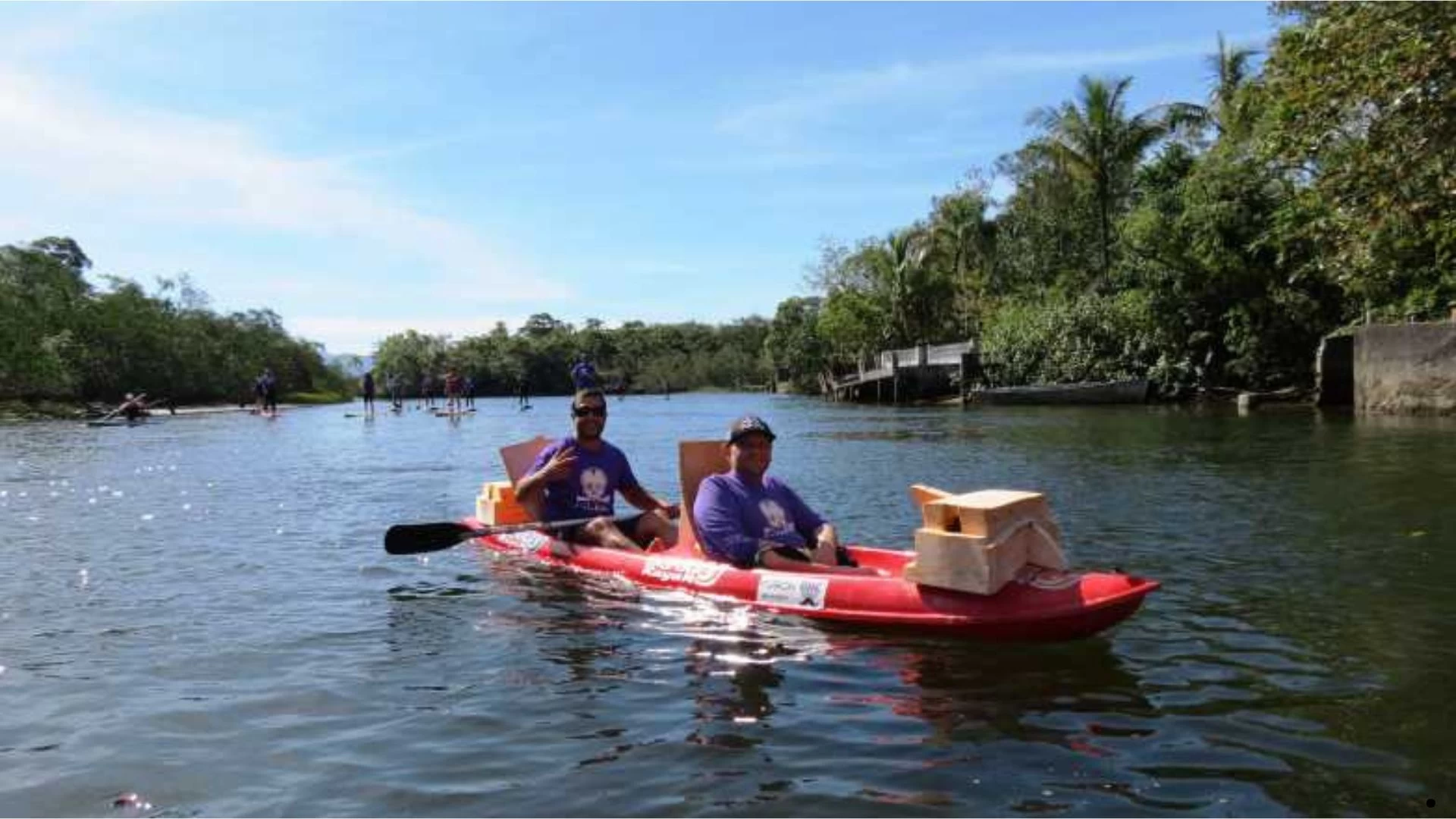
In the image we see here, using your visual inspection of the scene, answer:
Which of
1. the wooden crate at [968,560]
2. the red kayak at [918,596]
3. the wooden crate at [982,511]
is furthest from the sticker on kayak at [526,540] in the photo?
the wooden crate at [982,511]

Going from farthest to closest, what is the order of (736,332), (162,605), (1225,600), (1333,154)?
(736,332), (1333,154), (162,605), (1225,600)

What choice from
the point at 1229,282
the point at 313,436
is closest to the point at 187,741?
the point at 313,436

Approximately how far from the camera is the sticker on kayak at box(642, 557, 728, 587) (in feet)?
28.6

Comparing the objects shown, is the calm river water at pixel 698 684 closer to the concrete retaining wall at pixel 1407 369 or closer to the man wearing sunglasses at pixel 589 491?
the man wearing sunglasses at pixel 589 491

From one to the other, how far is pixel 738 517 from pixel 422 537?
12.4 ft

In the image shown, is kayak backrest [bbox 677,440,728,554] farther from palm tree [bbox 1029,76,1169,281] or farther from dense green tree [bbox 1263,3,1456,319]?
palm tree [bbox 1029,76,1169,281]

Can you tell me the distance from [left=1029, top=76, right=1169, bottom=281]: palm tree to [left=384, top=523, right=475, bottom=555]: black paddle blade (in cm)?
4039

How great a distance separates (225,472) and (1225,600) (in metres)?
19.0

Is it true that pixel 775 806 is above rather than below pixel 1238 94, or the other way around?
below

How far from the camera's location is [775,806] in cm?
491

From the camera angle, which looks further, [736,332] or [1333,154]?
[736,332]

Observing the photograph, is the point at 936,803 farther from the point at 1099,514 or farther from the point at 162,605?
the point at 1099,514

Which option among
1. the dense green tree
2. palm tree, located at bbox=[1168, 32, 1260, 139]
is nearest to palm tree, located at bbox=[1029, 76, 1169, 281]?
palm tree, located at bbox=[1168, 32, 1260, 139]

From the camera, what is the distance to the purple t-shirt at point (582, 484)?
10766mm
